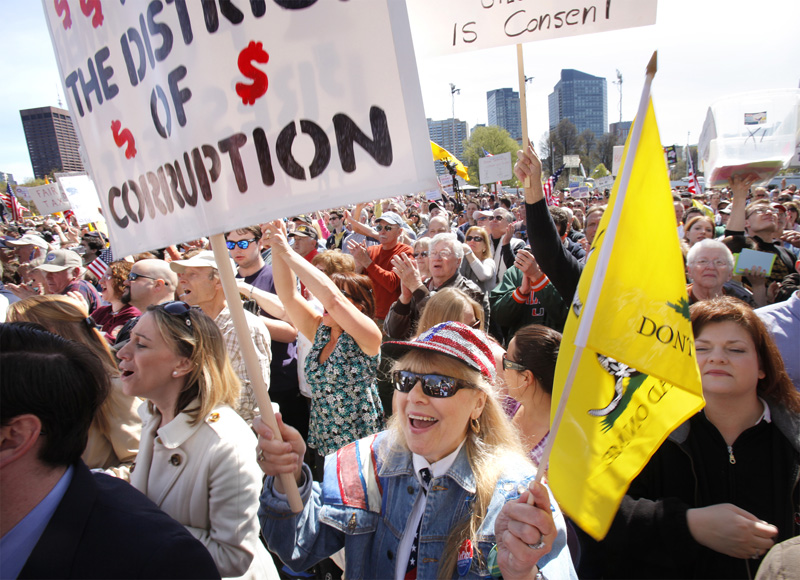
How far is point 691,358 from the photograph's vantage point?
135 centimetres

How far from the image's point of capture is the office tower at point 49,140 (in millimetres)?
46375

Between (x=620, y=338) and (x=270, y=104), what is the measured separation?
1088mm

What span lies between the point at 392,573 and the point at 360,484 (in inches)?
11.2

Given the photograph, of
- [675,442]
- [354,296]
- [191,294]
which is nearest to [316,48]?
[675,442]

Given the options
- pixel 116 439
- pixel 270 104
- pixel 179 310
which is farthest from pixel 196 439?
pixel 270 104

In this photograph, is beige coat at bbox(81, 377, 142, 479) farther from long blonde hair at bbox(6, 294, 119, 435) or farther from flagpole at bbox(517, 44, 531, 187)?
flagpole at bbox(517, 44, 531, 187)

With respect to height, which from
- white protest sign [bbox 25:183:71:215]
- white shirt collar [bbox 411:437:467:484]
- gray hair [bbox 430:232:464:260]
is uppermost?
white protest sign [bbox 25:183:71:215]

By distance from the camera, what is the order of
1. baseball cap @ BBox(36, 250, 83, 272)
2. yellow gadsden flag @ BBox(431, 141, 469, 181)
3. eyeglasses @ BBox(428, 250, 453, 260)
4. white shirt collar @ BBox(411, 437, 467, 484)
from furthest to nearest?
yellow gadsden flag @ BBox(431, 141, 469, 181) → baseball cap @ BBox(36, 250, 83, 272) → eyeglasses @ BBox(428, 250, 453, 260) → white shirt collar @ BBox(411, 437, 467, 484)

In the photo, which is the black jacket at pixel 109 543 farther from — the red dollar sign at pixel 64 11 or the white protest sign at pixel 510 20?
the white protest sign at pixel 510 20

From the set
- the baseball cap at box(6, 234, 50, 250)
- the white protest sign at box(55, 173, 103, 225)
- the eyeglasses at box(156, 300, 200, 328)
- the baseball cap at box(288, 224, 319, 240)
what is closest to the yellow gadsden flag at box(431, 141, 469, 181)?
the baseball cap at box(288, 224, 319, 240)

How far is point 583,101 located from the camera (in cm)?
12031

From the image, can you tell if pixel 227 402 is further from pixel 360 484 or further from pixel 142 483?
pixel 360 484

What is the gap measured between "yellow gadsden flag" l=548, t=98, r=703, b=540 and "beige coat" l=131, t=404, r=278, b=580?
1158 millimetres

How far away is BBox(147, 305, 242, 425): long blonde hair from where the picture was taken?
2.11m
